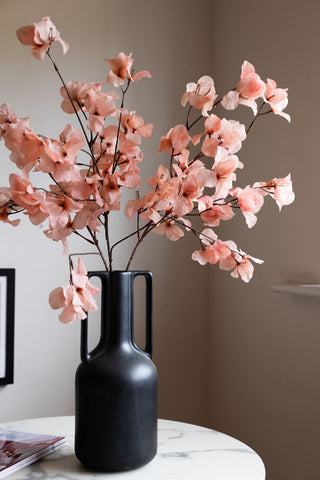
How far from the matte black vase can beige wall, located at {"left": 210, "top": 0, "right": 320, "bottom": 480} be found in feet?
2.44

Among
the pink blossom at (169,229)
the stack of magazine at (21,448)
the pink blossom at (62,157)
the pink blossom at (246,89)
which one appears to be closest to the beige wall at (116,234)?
the stack of magazine at (21,448)

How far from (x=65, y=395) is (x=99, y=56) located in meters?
1.10

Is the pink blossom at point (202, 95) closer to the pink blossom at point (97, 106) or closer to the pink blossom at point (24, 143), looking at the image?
the pink blossom at point (97, 106)

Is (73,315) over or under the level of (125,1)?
under

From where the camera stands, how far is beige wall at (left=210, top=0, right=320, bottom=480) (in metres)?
1.68

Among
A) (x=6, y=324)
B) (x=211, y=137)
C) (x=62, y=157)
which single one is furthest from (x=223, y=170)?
(x=6, y=324)

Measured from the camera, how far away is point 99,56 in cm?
193

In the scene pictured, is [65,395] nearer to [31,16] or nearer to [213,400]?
[213,400]

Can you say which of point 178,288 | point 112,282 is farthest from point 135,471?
point 178,288

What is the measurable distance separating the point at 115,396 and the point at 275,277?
92 cm

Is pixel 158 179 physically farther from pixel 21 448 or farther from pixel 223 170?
pixel 21 448

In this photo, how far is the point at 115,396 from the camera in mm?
1025

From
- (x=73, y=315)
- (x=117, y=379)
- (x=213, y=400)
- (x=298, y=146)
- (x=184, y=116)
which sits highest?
(x=184, y=116)

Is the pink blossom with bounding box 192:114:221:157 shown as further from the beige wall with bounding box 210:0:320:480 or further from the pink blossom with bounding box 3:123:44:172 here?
the beige wall with bounding box 210:0:320:480
